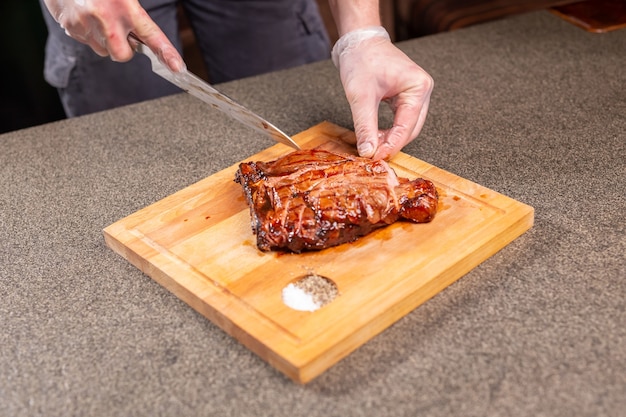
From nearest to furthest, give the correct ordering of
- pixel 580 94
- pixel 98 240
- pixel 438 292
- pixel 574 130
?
pixel 438 292 < pixel 98 240 < pixel 574 130 < pixel 580 94

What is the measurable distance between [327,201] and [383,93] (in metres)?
0.58

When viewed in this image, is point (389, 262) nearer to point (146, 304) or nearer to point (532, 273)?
point (532, 273)

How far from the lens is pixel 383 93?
82.5 inches

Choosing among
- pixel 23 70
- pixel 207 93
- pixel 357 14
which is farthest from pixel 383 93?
pixel 23 70

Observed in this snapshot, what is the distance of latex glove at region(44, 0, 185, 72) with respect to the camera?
181cm

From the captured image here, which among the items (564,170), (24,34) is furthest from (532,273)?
(24,34)

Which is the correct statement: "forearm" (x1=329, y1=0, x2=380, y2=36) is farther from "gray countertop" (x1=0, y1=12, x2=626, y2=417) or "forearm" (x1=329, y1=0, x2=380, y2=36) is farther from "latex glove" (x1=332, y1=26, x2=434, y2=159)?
"gray countertop" (x1=0, y1=12, x2=626, y2=417)

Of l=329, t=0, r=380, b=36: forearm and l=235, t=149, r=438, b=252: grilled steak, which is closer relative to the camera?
l=235, t=149, r=438, b=252: grilled steak

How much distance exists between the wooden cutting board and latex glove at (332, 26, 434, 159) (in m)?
0.14

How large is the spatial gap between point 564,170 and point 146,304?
1202 millimetres

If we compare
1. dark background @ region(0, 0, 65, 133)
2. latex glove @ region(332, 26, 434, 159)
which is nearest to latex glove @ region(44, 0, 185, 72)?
latex glove @ region(332, 26, 434, 159)

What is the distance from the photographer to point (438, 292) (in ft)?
5.10

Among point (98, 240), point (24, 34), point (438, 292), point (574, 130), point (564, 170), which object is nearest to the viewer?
point (438, 292)

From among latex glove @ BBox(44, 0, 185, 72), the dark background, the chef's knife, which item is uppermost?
latex glove @ BBox(44, 0, 185, 72)
